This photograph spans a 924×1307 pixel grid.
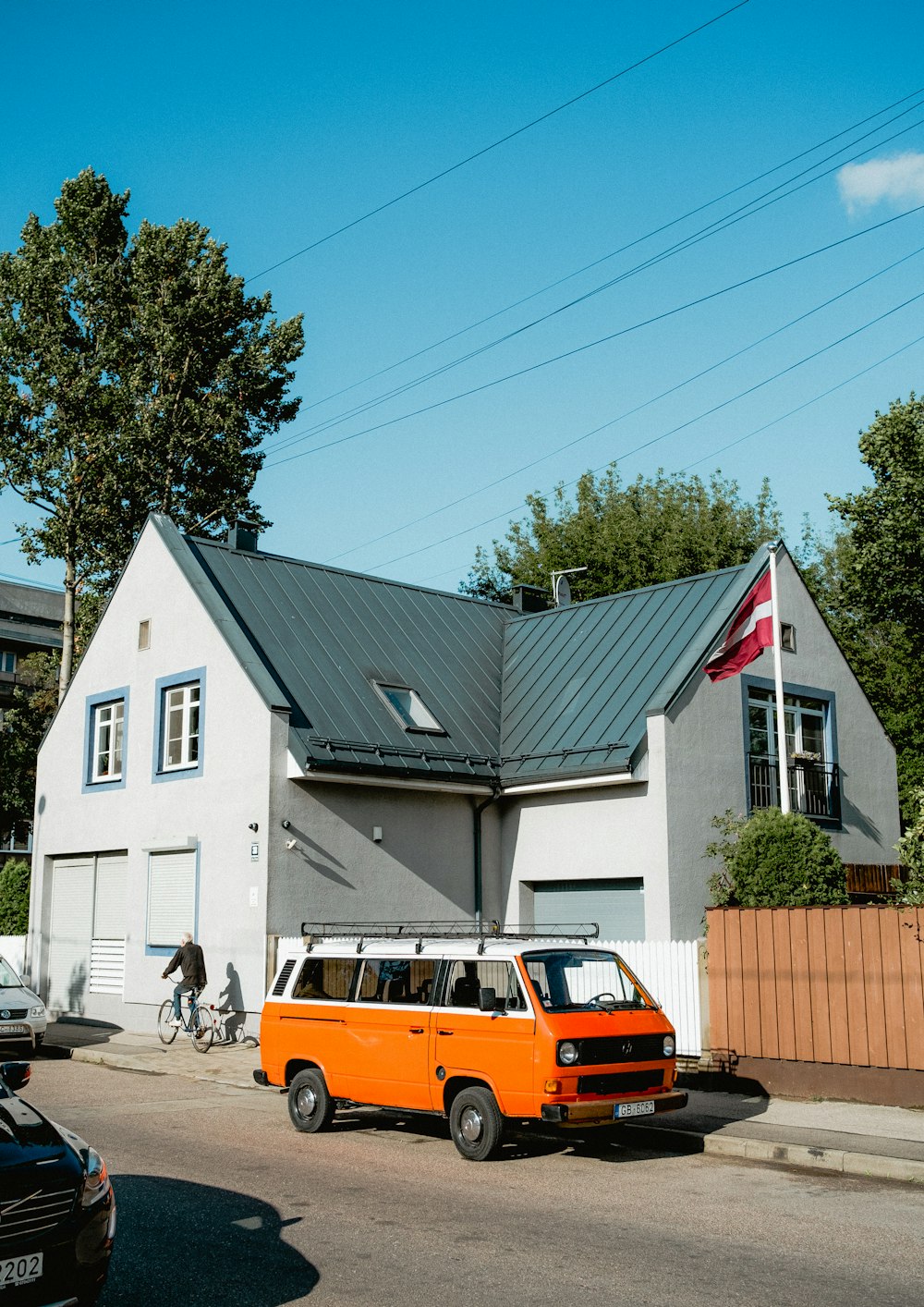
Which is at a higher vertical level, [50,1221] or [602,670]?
[602,670]

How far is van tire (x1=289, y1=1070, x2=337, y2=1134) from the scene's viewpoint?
11.9 m

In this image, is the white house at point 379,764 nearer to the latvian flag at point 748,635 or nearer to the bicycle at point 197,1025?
the bicycle at point 197,1025

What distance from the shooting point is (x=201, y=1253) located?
727cm

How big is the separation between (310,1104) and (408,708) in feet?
35.9

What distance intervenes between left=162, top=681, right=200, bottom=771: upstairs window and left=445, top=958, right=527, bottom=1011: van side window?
1115cm

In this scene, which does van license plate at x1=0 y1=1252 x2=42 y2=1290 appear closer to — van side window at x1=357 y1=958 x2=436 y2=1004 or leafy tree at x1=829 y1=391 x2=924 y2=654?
van side window at x1=357 y1=958 x2=436 y2=1004

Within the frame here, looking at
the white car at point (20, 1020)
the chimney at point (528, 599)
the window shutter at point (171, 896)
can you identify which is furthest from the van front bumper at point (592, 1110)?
the chimney at point (528, 599)

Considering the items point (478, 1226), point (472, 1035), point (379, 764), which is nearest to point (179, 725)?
point (379, 764)

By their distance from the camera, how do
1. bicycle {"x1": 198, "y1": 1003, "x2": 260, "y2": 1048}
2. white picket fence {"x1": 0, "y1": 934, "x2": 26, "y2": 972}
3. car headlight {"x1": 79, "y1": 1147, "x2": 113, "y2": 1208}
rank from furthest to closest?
white picket fence {"x1": 0, "y1": 934, "x2": 26, "y2": 972} → bicycle {"x1": 198, "y1": 1003, "x2": 260, "y2": 1048} → car headlight {"x1": 79, "y1": 1147, "x2": 113, "y2": 1208}

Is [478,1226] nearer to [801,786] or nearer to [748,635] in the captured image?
[748,635]

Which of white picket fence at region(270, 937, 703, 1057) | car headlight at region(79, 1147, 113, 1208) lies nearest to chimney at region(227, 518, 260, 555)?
white picket fence at region(270, 937, 703, 1057)

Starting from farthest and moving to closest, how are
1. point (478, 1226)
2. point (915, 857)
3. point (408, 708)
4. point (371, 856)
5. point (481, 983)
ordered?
point (408, 708), point (371, 856), point (915, 857), point (481, 983), point (478, 1226)

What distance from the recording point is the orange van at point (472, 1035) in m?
10.3

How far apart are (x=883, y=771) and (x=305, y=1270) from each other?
19.9m
